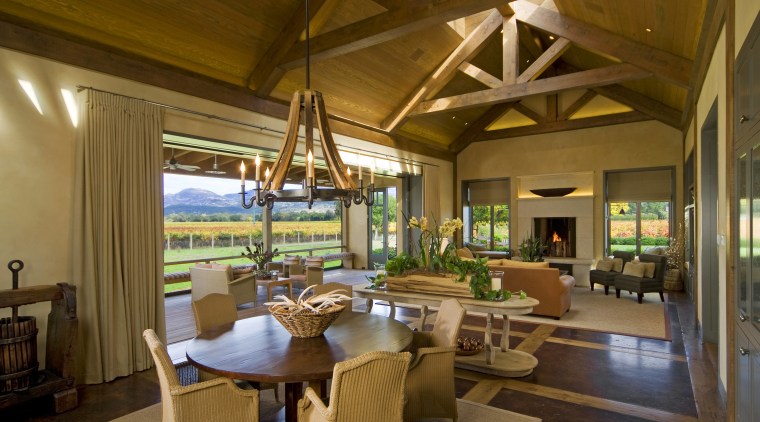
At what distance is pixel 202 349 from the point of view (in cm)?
241

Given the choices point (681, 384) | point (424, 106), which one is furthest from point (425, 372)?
point (424, 106)

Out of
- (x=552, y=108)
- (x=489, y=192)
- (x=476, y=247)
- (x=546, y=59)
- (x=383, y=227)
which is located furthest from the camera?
(x=383, y=227)

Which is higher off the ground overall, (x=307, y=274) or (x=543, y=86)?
(x=543, y=86)

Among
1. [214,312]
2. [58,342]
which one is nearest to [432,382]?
[214,312]

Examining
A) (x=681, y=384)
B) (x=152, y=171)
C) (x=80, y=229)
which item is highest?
(x=152, y=171)

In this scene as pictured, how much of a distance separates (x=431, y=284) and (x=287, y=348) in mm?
2023

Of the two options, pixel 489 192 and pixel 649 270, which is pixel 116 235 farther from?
pixel 489 192

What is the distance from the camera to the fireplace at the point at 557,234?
9.84 metres

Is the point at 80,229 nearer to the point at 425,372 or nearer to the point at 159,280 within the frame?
the point at 159,280

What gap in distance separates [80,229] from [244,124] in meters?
2.41

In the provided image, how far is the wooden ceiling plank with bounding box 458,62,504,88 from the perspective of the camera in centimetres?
739

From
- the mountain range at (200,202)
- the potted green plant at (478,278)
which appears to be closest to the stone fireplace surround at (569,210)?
the mountain range at (200,202)

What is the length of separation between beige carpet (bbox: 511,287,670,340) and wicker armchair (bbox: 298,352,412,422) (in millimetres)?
4443

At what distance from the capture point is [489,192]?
36.9ft
